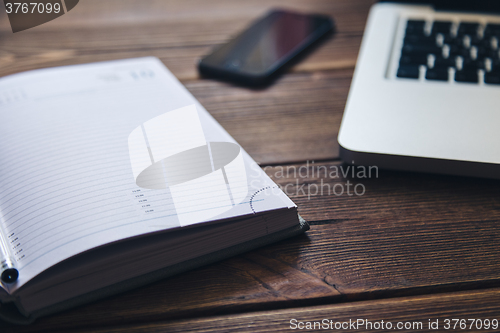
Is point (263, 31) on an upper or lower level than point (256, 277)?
upper

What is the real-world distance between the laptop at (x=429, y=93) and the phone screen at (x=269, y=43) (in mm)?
131

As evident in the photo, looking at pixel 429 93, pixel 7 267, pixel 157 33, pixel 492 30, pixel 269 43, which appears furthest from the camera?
pixel 157 33

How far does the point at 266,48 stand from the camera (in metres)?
0.73

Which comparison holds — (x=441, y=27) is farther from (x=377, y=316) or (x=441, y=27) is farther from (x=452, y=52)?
(x=377, y=316)

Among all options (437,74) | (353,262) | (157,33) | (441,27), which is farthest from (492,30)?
(157,33)

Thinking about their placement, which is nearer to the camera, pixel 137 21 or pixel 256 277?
pixel 256 277

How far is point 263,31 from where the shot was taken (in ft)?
2.56

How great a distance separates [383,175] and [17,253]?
39 cm

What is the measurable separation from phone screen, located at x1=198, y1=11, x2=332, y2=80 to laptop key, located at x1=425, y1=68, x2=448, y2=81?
242 mm

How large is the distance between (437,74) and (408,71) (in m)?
0.04

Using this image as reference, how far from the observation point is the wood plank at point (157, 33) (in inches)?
30.6

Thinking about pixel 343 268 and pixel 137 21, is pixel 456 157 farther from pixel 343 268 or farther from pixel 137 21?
pixel 137 21

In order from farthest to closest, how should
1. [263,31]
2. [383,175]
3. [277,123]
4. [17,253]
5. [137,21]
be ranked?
[137,21] < [263,31] < [277,123] < [383,175] < [17,253]

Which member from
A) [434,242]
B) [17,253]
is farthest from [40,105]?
[434,242]
